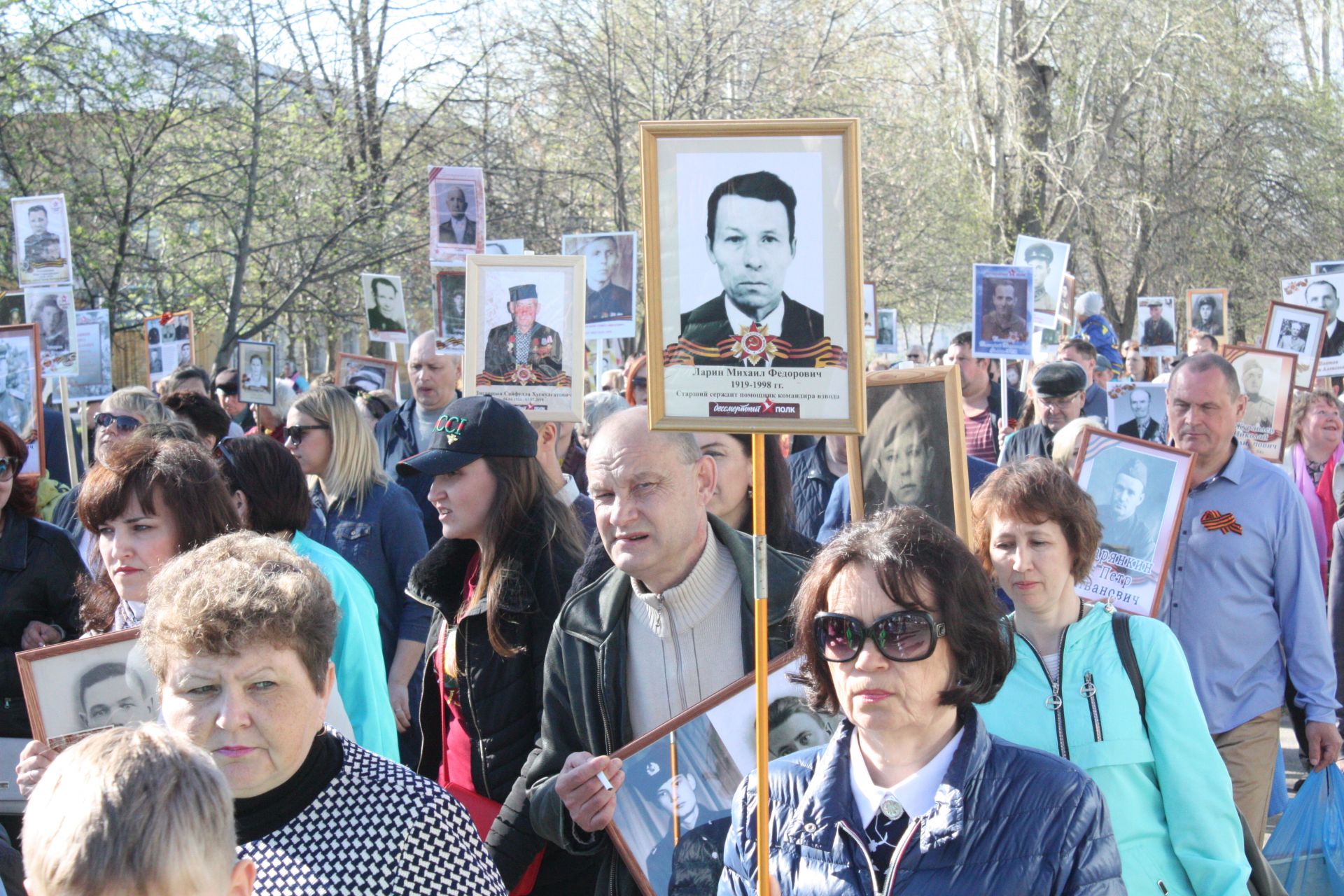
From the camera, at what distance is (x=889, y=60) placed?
24281 millimetres

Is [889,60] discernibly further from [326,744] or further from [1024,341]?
→ [326,744]

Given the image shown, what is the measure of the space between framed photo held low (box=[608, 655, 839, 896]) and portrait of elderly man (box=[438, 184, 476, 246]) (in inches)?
321

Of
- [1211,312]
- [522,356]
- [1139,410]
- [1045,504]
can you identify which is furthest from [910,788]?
[1211,312]

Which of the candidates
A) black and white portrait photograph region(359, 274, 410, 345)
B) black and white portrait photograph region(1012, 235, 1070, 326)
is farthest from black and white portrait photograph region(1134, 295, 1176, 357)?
black and white portrait photograph region(359, 274, 410, 345)

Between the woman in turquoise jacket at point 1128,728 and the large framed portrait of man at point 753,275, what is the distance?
0.81m

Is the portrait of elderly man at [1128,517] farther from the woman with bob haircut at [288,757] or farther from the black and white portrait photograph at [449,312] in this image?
the black and white portrait photograph at [449,312]

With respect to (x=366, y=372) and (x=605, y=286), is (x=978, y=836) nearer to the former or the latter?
(x=605, y=286)

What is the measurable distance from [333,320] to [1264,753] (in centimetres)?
1613

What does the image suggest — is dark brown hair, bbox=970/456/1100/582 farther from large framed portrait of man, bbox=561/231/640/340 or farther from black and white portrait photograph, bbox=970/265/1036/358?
large framed portrait of man, bbox=561/231/640/340

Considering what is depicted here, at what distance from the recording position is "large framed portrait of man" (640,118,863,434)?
9.09 feet

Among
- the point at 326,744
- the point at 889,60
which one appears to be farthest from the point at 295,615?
the point at 889,60

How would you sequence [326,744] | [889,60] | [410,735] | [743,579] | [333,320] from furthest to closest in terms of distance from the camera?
1. [889,60]
2. [333,320]
3. [410,735]
4. [743,579]
5. [326,744]

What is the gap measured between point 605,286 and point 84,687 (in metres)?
8.38

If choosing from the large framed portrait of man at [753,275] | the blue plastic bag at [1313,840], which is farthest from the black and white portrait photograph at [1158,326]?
the large framed portrait of man at [753,275]
